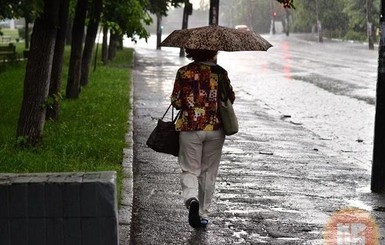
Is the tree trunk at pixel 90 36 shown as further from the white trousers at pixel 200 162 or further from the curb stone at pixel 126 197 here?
the white trousers at pixel 200 162

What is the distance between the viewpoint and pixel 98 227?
5.41 m

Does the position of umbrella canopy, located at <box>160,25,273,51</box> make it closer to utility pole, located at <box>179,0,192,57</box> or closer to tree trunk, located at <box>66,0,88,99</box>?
tree trunk, located at <box>66,0,88,99</box>

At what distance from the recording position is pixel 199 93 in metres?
7.48

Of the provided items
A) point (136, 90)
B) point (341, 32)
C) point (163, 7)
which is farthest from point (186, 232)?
point (341, 32)

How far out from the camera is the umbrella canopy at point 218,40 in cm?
743

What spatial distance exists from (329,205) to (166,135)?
230 cm

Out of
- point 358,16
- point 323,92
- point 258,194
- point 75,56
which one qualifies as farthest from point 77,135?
point 358,16

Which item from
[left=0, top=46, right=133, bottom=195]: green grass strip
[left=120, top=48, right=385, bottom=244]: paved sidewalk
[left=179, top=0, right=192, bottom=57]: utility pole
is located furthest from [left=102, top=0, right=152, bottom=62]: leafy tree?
[left=179, top=0, right=192, bottom=57]: utility pole

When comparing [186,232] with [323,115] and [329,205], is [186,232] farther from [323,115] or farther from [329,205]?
[323,115]

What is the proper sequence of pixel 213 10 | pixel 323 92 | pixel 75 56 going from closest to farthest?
pixel 75 56 < pixel 213 10 < pixel 323 92

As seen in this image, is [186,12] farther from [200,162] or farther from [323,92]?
[200,162]

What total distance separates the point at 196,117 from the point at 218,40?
0.74 metres

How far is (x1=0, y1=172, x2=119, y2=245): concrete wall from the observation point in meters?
5.30

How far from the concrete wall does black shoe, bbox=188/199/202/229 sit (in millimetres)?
2043
